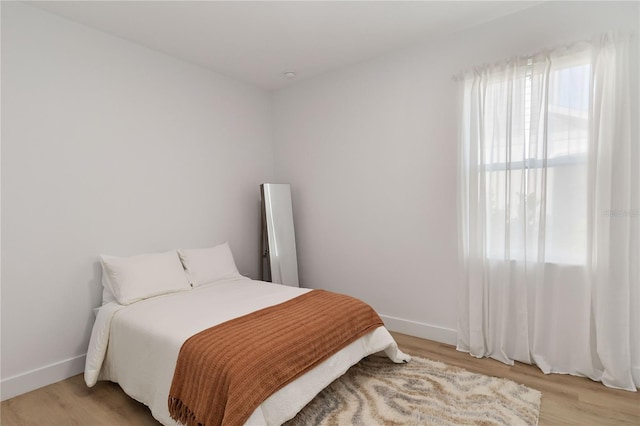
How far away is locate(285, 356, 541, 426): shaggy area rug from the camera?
81.0 inches

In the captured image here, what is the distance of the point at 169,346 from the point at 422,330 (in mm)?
2223

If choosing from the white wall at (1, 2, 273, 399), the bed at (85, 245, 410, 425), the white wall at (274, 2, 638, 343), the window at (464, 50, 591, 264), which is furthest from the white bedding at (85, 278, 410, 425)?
the window at (464, 50, 591, 264)

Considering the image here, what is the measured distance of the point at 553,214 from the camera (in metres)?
2.56

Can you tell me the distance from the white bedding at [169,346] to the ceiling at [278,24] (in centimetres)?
214

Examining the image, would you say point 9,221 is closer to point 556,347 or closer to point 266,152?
point 266,152

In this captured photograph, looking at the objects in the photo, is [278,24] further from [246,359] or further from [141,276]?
[246,359]

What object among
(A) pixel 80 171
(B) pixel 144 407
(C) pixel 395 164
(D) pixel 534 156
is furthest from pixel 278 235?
(D) pixel 534 156

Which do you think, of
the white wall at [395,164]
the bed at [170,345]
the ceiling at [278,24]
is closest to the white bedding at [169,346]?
the bed at [170,345]

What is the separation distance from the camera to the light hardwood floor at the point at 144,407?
6.87 ft

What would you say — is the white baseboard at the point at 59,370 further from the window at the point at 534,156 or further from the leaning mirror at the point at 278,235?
the leaning mirror at the point at 278,235

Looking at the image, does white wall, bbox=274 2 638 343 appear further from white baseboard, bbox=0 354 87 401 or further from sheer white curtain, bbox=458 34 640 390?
white baseboard, bbox=0 354 87 401

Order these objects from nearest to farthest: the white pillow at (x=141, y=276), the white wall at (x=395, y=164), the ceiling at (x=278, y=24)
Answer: the ceiling at (x=278, y=24) < the white pillow at (x=141, y=276) < the white wall at (x=395, y=164)

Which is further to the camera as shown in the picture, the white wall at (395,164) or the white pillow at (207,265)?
the white pillow at (207,265)

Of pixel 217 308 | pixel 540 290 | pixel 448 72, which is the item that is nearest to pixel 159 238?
pixel 217 308
